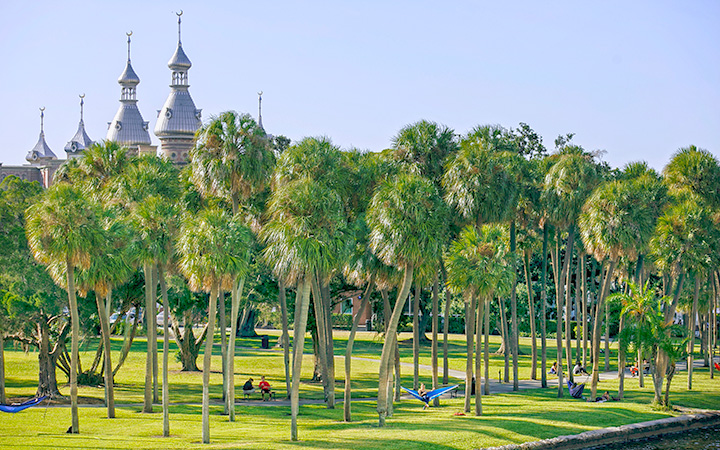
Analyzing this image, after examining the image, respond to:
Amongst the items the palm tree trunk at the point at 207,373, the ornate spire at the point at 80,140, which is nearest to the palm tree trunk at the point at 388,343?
the palm tree trunk at the point at 207,373

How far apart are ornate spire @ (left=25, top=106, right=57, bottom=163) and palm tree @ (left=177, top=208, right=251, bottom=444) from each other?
13949 centimetres

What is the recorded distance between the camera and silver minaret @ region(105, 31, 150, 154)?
140125 millimetres

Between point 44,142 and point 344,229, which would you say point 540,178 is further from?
point 44,142

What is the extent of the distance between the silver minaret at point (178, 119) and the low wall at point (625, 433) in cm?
9671

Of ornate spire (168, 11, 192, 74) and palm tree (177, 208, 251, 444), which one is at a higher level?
ornate spire (168, 11, 192, 74)

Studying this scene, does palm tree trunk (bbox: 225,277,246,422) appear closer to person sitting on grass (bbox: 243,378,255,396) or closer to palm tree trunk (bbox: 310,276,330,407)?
palm tree trunk (bbox: 310,276,330,407)

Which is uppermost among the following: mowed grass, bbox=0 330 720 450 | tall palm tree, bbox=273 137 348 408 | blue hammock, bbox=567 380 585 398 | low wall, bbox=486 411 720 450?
tall palm tree, bbox=273 137 348 408

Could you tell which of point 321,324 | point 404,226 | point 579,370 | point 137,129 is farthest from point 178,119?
point 404,226

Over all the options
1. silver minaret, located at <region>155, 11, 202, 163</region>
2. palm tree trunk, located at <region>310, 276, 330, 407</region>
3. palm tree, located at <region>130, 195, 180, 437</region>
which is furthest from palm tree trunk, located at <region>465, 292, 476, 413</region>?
silver minaret, located at <region>155, 11, 202, 163</region>

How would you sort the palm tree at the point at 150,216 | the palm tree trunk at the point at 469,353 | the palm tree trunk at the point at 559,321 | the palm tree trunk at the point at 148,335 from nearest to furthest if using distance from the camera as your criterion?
the palm tree at the point at 150,216, the palm tree trunk at the point at 148,335, the palm tree trunk at the point at 469,353, the palm tree trunk at the point at 559,321

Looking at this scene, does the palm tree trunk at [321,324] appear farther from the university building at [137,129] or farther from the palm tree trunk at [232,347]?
the university building at [137,129]

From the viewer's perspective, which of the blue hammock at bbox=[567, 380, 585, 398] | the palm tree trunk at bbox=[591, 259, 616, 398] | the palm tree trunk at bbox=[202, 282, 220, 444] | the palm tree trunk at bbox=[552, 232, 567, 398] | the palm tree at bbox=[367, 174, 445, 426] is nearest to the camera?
the palm tree trunk at bbox=[202, 282, 220, 444]

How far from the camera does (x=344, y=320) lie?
84750 millimetres

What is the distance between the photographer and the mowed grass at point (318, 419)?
88.0ft
